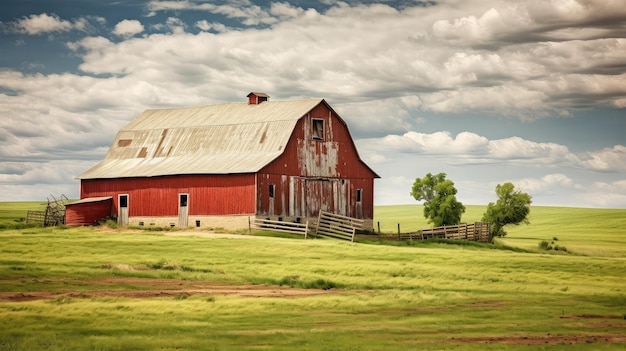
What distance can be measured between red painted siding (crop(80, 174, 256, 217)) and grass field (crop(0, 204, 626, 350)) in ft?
30.1

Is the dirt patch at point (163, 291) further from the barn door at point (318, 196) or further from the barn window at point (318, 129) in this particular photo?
the barn window at point (318, 129)

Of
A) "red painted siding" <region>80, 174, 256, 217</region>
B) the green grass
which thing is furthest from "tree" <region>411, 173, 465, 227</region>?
the green grass

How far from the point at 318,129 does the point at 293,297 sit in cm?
3513

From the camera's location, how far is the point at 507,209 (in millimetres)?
68875

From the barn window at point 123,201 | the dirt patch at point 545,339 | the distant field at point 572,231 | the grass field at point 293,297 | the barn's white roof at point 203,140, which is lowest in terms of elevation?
the dirt patch at point 545,339

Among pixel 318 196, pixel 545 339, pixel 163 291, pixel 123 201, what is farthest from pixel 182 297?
pixel 123 201

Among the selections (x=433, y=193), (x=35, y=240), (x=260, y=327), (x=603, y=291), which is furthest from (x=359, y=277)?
(x=433, y=193)

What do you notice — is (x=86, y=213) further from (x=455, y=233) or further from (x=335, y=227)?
(x=455, y=233)

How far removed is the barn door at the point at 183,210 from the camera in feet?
194

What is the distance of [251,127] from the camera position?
61.3m

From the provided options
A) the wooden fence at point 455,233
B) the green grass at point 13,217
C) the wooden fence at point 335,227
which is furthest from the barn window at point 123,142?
the wooden fence at point 455,233

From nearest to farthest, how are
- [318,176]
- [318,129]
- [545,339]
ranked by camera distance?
1. [545,339]
2. [318,176]
3. [318,129]

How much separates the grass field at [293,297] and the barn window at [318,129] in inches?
563

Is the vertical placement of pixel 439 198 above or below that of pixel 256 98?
below
